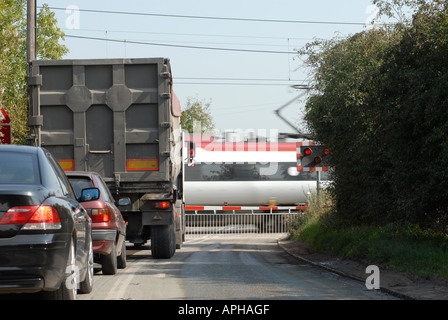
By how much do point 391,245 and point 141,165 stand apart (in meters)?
5.52

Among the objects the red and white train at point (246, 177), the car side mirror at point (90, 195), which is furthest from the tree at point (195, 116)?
the car side mirror at point (90, 195)

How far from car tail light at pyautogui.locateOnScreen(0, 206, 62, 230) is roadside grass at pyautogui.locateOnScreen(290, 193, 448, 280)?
619cm

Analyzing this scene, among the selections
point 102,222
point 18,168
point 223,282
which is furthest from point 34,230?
point 102,222

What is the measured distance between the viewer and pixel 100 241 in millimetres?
12047

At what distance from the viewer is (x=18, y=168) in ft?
24.7

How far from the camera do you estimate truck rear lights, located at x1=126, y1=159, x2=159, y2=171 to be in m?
16.5

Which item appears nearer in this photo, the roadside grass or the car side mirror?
the car side mirror

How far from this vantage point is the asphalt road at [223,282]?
32.2 ft

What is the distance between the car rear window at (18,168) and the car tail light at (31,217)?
511mm

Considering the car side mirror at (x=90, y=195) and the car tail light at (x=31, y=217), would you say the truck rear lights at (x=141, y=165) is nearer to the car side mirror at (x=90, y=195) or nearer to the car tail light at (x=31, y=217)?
the car side mirror at (x=90, y=195)

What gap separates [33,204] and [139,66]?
9.97m

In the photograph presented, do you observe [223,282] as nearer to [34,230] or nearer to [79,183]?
[79,183]

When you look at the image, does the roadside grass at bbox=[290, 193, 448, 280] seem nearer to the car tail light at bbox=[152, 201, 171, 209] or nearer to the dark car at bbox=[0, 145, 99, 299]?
the car tail light at bbox=[152, 201, 171, 209]

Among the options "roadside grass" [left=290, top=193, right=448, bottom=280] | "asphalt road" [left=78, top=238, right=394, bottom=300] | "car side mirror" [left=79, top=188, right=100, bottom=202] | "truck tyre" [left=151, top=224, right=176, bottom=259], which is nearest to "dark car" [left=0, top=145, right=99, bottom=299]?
"car side mirror" [left=79, top=188, right=100, bottom=202]
